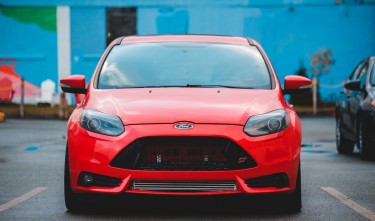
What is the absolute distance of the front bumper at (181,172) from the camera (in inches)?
270

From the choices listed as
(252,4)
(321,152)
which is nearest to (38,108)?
(252,4)

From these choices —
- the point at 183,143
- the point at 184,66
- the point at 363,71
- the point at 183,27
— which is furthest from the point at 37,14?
the point at 183,143

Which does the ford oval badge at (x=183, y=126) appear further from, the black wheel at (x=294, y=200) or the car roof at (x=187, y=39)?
the car roof at (x=187, y=39)

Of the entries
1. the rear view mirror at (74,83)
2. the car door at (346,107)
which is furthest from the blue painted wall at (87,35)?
the rear view mirror at (74,83)

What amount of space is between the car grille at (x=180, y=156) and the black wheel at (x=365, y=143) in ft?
20.4

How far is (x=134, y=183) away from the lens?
6.91 meters

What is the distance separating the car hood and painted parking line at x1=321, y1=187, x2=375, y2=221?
1.13m

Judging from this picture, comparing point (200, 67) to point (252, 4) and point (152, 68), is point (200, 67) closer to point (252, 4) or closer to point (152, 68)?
point (152, 68)

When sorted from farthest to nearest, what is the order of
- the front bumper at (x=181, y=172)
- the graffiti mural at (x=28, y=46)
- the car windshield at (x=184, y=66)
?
the graffiti mural at (x=28, y=46), the car windshield at (x=184, y=66), the front bumper at (x=181, y=172)

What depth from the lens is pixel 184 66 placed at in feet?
26.9

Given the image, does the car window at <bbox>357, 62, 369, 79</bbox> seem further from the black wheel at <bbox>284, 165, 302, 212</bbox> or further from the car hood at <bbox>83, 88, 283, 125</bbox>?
the black wheel at <bbox>284, 165, 302, 212</bbox>

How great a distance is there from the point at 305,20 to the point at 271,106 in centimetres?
2947

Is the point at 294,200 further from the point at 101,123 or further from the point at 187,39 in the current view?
the point at 187,39

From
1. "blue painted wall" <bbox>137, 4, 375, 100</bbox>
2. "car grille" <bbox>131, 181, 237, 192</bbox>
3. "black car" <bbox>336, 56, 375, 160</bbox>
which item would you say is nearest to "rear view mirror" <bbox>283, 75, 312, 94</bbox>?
"car grille" <bbox>131, 181, 237, 192</bbox>
